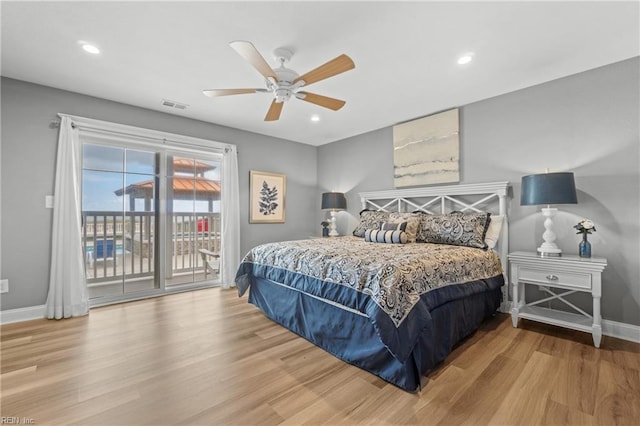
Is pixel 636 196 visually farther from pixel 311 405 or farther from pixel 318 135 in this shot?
pixel 318 135

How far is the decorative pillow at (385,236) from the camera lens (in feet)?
10.6

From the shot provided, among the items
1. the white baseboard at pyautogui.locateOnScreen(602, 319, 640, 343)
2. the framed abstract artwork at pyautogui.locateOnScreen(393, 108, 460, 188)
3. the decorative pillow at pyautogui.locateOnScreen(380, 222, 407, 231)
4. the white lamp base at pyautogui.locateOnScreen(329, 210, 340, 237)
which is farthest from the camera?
the white lamp base at pyautogui.locateOnScreen(329, 210, 340, 237)

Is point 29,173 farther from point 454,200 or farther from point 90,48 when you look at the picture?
point 454,200

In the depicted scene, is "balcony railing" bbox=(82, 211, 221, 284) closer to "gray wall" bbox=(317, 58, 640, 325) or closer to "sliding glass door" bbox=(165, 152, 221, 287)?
"sliding glass door" bbox=(165, 152, 221, 287)

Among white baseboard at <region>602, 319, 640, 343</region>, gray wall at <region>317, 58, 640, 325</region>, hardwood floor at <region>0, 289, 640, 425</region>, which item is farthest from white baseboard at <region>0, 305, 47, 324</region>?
white baseboard at <region>602, 319, 640, 343</region>

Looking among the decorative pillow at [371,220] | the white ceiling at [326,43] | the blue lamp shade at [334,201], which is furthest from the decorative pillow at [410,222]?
the white ceiling at [326,43]

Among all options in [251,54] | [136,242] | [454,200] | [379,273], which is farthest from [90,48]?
[454,200]

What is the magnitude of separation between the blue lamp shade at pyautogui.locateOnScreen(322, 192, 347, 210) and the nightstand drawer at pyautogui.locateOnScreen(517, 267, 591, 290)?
112 inches

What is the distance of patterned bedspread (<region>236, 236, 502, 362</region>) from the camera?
70.6 inches

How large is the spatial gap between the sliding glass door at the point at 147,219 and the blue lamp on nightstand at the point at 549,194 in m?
4.21

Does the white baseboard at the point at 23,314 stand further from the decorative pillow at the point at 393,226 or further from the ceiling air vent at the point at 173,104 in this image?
the decorative pillow at the point at 393,226

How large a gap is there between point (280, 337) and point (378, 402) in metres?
1.16

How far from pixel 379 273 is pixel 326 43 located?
196 cm

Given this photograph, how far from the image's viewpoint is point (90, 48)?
2416 mm
